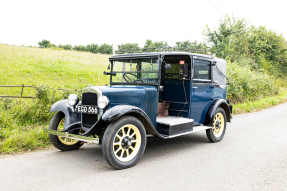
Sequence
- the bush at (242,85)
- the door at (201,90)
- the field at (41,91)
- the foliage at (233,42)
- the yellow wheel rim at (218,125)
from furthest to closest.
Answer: the foliage at (233,42) < the bush at (242,85) < the yellow wheel rim at (218,125) < the door at (201,90) < the field at (41,91)

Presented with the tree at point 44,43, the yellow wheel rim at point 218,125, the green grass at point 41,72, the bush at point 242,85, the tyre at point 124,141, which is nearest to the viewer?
the tyre at point 124,141

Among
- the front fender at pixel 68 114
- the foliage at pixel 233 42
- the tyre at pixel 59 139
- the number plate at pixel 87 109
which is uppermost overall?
the foliage at pixel 233 42

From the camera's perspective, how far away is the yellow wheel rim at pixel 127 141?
13.9 feet

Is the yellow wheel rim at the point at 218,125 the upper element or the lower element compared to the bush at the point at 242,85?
lower

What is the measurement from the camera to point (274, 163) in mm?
4586

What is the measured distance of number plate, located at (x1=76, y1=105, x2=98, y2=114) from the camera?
4500 mm

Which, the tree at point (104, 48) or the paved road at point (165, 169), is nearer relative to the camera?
the paved road at point (165, 169)

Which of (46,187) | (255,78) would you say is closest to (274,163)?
(46,187)

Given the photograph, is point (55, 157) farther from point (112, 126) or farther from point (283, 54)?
point (283, 54)

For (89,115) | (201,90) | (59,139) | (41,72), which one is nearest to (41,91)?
(59,139)

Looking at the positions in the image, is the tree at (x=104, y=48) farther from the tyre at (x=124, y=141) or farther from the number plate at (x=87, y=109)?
the tyre at (x=124, y=141)

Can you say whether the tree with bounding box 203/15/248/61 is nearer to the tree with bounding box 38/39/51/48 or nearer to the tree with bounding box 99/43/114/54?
the tree with bounding box 99/43/114/54

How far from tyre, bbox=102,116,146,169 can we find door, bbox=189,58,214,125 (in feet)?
6.15

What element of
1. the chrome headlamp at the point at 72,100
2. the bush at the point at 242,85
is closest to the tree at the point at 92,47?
the bush at the point at 242,85
